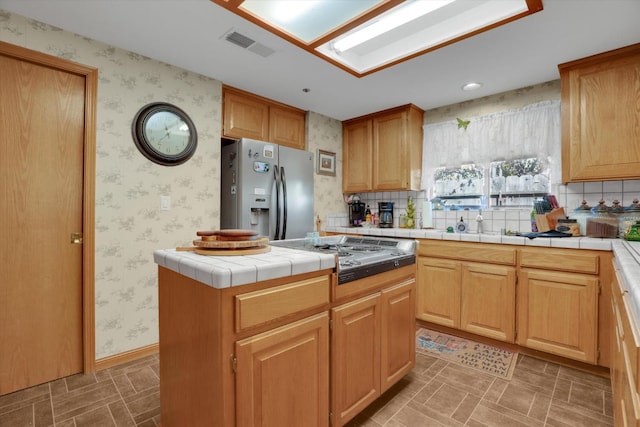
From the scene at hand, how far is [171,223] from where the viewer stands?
2645mm

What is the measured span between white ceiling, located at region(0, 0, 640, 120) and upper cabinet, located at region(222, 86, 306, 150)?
0.13 meters

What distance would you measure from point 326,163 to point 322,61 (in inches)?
62.3

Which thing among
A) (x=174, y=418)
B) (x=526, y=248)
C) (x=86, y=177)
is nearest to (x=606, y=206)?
(x=526, y=248)

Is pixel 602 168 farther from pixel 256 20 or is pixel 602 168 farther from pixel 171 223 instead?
pixel 171 223

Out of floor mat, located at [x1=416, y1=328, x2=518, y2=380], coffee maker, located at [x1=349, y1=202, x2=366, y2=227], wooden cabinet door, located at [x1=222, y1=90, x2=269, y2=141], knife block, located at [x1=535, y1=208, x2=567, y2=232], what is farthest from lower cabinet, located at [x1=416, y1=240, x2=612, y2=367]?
wooden cabinet door, located at [x1=222, y1=90, x2=269, y2=141]

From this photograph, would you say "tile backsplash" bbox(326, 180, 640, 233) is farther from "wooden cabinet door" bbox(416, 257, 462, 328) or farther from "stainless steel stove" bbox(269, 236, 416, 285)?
"stainless steel stove" bbox(269, 236, 416, 285)

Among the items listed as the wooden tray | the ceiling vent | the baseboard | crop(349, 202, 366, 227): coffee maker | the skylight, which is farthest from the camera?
crop(349, 202, 366, 227): coffee maker

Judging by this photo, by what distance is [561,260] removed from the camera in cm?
231

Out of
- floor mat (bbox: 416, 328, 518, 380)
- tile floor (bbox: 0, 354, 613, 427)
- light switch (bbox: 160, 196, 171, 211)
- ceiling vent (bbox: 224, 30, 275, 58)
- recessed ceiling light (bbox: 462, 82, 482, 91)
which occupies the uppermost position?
ceiling vent (bbox: 224, 30, 275, 58)

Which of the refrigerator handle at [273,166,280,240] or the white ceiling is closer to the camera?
the white ceiling

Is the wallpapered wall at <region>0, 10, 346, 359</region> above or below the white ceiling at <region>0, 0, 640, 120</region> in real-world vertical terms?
below

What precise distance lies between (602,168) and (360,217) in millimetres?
2483

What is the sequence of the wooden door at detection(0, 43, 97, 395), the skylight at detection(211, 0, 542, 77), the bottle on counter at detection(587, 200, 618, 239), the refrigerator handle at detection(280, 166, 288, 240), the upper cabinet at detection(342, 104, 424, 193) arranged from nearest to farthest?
the skylight at detection(211, 0, 542, 77)
the wooden door at detection(0, 43, 97, 395)
the bottle on counter at detection(587, 200, 618, 239)
the refrigerator handle at detection(280, 166, 288, 240)
the upper cabinet at detection(342, 104, 424, 193)

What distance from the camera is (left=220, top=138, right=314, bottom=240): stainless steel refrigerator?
2.92 m
